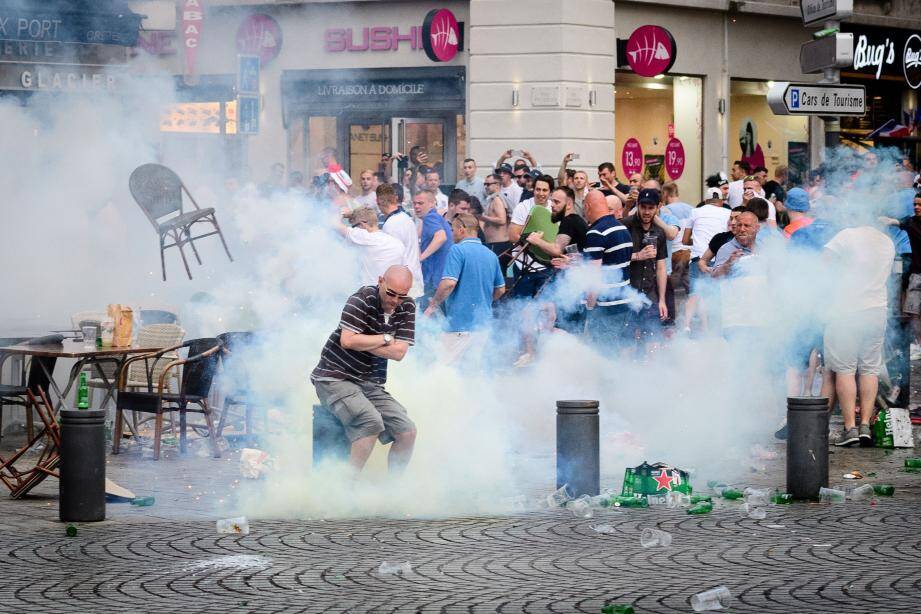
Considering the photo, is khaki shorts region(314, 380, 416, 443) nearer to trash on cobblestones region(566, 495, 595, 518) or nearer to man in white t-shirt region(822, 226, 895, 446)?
trash on cobblestones region(566, 495, 595, 518)

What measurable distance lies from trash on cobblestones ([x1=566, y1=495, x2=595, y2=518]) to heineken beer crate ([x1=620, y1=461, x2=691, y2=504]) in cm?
26

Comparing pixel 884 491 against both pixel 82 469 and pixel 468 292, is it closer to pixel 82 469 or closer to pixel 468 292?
pixel 468 292

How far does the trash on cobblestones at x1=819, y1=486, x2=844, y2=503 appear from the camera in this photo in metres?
9.53

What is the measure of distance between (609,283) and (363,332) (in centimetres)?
393

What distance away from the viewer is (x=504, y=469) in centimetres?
977

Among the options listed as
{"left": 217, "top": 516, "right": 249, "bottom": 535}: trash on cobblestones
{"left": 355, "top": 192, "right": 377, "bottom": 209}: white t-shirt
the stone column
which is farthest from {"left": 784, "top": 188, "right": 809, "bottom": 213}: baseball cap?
the stone column

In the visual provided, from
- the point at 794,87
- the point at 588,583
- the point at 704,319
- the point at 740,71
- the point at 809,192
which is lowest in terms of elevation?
the point at 588,583

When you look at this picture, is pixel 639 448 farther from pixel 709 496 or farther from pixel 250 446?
pixel 250 446

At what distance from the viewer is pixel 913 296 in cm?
1578

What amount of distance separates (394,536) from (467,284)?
13.9ft

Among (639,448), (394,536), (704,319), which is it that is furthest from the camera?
(704,319)

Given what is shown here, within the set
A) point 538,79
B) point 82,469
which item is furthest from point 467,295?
point 538,79

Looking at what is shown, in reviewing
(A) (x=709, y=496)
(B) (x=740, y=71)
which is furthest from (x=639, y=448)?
(B) (x=740, y=71)

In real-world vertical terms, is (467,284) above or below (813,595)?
above
